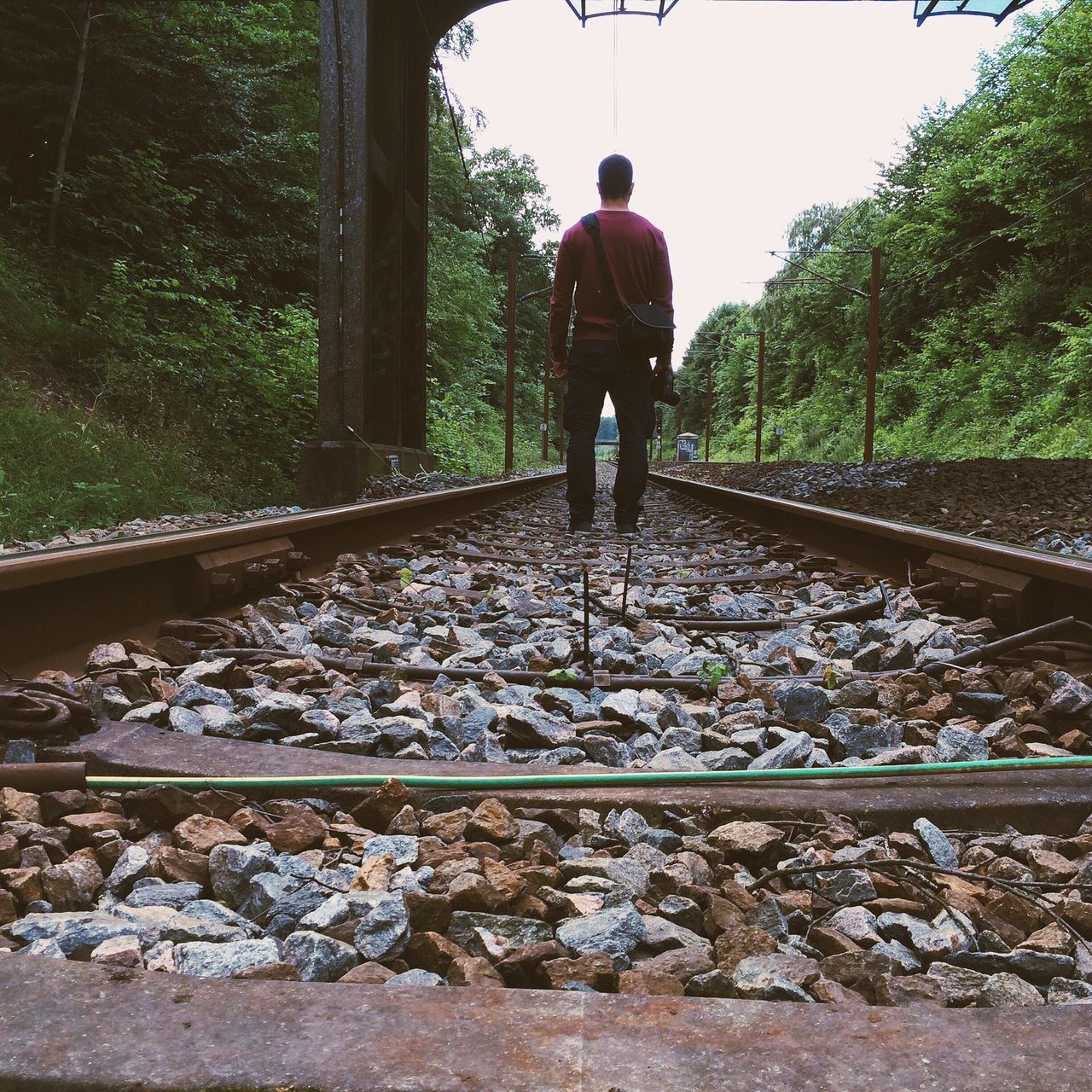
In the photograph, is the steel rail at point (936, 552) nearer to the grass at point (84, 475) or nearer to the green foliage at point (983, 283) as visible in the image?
the grass at point (84, 475)

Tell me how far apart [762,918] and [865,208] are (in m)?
48.7

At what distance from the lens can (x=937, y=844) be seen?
1.34m

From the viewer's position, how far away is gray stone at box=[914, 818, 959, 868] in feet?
4.34

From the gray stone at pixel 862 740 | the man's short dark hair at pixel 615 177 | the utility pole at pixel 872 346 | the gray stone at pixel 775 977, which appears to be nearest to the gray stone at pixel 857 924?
the gray stone at pixel 775 977

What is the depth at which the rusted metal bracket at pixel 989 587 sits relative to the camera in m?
2.56

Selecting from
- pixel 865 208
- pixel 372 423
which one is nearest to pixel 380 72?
pixel 372 423

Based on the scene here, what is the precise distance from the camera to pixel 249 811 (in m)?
1.38

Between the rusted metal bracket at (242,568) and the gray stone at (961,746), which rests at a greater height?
the rusted metal bracket at (242,568)

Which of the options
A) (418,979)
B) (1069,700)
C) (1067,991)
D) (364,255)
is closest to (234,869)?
(418,979)

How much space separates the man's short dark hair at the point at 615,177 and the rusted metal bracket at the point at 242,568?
327 cm

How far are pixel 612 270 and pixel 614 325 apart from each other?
34 cm

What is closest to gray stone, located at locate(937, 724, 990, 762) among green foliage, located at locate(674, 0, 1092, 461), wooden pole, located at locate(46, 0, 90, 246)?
wooden pole, located at locate(46, 0, 90, 246)

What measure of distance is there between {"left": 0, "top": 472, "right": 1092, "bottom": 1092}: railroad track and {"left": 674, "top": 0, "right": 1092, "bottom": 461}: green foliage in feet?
51.7

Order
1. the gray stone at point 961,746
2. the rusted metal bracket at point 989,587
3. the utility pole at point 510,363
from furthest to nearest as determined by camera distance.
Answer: the utility pole at point 510,363
the rusted metal bracket at point 989,587
the gray stone at point 961,746
